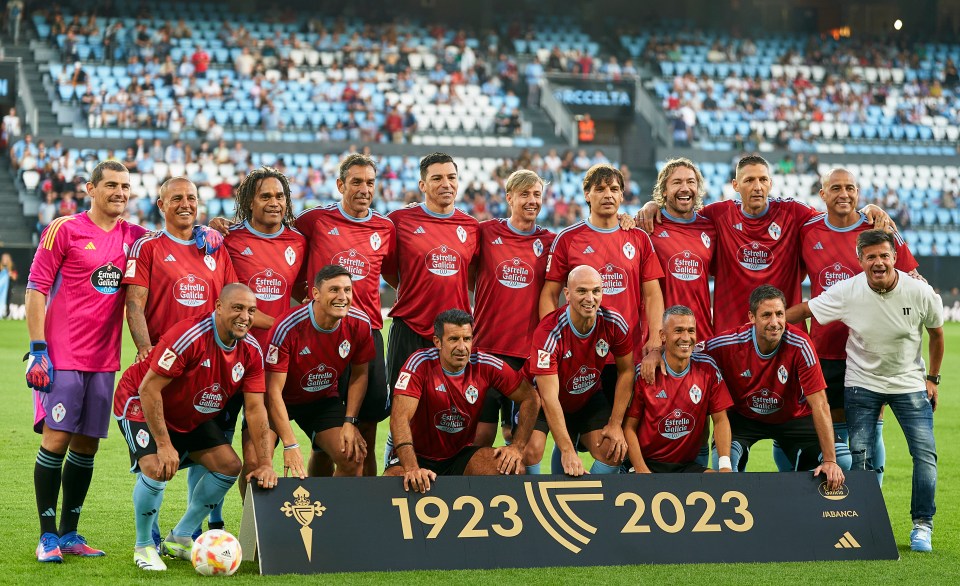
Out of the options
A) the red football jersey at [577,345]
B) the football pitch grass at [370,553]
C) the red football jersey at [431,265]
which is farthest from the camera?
the red football jersey at [431,265]

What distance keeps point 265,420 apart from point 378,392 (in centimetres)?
100

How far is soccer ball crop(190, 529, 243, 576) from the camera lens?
537 centimetres

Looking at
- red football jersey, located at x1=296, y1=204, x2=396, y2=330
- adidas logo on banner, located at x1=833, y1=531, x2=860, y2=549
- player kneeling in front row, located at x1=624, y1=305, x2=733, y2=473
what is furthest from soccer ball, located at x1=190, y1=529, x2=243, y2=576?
adidas logo on banner, located at x1=833, y1=531, x2=860, y2=549

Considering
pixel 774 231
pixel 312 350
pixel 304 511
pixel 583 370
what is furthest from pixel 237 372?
pixel 774 231

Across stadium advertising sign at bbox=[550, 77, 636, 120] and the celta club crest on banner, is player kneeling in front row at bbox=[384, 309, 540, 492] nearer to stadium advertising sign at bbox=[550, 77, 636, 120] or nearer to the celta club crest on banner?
the celta club crest on banner

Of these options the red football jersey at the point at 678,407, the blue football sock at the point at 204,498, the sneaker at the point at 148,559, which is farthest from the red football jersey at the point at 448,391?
the sneaker at the point at 148,559

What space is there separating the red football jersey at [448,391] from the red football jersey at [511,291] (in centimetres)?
54

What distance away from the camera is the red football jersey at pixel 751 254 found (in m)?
7.03

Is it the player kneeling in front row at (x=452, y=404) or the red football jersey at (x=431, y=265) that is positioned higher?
the red football jersey at (x=431, y=265)

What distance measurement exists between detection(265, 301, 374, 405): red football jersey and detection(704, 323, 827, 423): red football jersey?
6.57ft

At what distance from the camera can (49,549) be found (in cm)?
566

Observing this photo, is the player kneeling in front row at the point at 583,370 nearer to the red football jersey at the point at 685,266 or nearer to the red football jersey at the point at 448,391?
the red football jersey at the point at 448,391

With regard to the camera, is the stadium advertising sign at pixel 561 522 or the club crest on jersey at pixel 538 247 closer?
the stadium advertising sign at pixel 561 522

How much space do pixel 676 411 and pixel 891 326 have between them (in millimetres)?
1269
